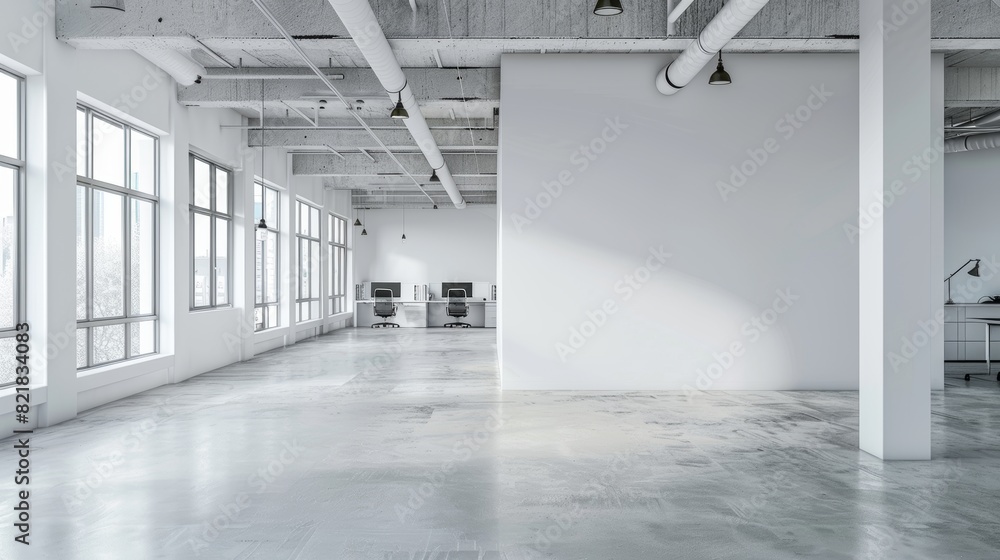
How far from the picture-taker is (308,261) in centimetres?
1574

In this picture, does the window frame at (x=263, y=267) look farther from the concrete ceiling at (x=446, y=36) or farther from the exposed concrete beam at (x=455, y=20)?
the exposed concrete beam at (x=455, y=20)

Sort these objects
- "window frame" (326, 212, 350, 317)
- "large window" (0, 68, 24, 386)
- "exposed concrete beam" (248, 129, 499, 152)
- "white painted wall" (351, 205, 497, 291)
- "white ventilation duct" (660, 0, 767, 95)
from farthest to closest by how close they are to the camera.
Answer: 1. "white painted wall" (351, 205, 497, 291)
2. "window frame" (326, 212, 350, 317)
3. "exposed concrete beam" (248, 129, 499, 152)
4. "large window" (0, 68, 24, 386)
5. "white ventilation duct" (660, 0, 767, 95)

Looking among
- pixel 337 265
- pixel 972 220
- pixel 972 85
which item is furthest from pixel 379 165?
pixel 972 220

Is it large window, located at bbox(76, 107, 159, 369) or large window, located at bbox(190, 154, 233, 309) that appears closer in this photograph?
large window, located at bbox(76, 107, 159, 369)

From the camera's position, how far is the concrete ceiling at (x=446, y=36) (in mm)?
6523

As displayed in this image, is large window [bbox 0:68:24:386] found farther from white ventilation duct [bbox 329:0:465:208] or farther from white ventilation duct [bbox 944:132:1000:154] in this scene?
white ventilation duct [bbox 944:132:1000:154]

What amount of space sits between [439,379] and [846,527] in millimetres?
6087

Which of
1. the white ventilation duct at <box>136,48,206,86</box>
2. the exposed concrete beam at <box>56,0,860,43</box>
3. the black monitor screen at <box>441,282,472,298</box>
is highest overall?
the exposed concrete beam at <box>56,0,860,43</box>

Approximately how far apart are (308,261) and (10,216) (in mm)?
9807

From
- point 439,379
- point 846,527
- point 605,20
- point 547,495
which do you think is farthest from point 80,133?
point 846,527

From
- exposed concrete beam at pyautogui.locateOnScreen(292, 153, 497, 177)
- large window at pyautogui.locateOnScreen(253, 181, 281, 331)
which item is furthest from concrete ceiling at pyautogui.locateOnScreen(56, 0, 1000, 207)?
exposed concrete beam at pyautogui.locateOnScreen(292, 153, 497, 177)

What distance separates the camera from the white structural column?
4949 millimetres

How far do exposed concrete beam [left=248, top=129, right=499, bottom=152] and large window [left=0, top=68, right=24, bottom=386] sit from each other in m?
5.29

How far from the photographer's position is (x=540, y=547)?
10.9 ft
